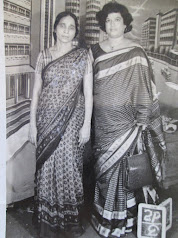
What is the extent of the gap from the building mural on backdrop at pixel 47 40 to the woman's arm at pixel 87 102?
16 centimetres

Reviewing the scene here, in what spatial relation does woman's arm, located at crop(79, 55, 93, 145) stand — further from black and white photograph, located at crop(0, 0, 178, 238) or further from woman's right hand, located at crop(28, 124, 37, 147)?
woman's right hand, located at crop(28, 124, 37, 147)

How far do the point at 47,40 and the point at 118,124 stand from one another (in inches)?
23.3

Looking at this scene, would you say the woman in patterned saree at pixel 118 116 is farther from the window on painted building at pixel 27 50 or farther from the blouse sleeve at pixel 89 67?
the window on painted building at pixel 27 50

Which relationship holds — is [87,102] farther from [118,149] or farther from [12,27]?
[12,27]

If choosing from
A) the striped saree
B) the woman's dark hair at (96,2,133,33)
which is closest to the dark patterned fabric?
the striped saree

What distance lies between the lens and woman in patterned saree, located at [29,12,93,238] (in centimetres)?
160

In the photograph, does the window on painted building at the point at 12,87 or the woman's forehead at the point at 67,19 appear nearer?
the woman's forehead at the point at 67,19

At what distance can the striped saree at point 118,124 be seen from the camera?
1.59 meters

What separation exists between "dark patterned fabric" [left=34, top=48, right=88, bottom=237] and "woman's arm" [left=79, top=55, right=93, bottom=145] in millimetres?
23

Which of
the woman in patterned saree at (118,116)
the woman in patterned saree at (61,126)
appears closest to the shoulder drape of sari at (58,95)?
the woman in patterned saree at (61,126)

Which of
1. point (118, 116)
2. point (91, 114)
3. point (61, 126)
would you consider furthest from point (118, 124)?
point (61, 126)

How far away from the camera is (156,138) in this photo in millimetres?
1695

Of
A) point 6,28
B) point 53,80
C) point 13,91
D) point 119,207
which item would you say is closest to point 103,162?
point 119,207

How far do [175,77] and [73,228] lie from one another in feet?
3.30
